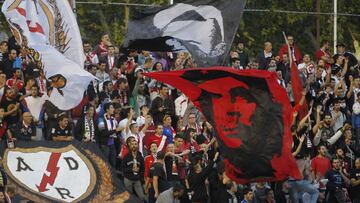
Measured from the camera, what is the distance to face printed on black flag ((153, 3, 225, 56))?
92.8 feet

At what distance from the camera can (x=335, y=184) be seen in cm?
3172

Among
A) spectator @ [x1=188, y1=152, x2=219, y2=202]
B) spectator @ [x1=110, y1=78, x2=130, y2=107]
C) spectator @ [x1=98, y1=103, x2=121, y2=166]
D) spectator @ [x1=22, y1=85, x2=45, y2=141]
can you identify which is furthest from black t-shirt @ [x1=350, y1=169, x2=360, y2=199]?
spectator @ [x1=22, y1=85, x2=45, y2=141]

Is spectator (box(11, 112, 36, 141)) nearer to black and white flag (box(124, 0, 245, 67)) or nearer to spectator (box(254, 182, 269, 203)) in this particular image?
black and white flag (box(124, 0, 245, 67))

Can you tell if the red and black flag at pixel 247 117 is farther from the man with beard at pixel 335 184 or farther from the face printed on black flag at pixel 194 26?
the man with beard at pixel 335 184

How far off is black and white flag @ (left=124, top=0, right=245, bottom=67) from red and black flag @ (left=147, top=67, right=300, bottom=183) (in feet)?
10.8

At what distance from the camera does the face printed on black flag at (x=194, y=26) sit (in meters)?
28.3

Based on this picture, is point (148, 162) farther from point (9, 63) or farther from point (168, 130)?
point (9, 63)

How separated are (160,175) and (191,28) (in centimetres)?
291

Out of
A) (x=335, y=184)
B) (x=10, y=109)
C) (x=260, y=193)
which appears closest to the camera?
(x=10, y=109)

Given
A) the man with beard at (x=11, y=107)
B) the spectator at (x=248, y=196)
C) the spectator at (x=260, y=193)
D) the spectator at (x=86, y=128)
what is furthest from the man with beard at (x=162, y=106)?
the man with beard at (x=11, y=107)

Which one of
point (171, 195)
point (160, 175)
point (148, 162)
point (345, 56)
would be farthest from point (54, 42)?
point (345, 56)

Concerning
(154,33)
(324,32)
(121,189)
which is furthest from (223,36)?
(324,32)

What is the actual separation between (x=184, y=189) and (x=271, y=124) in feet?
15.8

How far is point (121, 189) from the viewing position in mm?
28844
